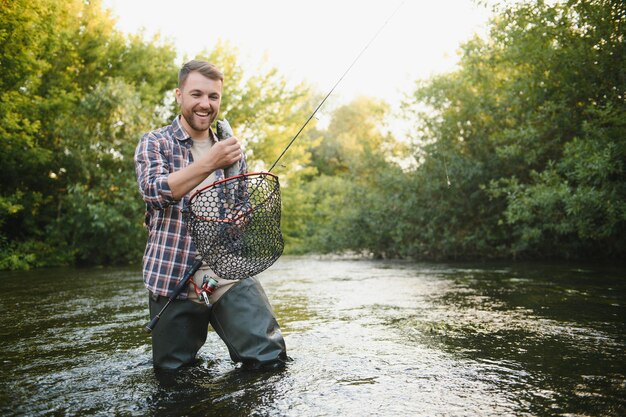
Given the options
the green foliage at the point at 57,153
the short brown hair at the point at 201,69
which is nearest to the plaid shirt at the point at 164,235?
the short brown hair at the point at 201,69

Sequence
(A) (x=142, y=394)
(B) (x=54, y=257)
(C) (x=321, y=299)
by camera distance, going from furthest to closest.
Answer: (B) (x=54, y=257)
(C) (x=321, y=299)
(A) (x=142, y=394)

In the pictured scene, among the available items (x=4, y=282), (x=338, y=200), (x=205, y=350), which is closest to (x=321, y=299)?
(x=205, y=350)

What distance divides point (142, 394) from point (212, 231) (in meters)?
1.01

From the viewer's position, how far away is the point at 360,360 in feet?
12.3

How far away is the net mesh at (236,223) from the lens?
10.4ft

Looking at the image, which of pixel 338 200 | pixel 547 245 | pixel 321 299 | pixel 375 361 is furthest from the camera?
pixel 338 200

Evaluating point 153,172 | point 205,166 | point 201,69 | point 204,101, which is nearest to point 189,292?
point 153,172

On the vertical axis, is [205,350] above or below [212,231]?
below

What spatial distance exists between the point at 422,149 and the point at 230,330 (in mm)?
13977

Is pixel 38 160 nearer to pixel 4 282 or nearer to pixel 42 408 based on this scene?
pixel 4 282

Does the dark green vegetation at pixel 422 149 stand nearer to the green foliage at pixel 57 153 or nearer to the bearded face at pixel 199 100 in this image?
the green foliage at pixel 57 153

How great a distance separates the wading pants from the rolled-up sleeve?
69 cm

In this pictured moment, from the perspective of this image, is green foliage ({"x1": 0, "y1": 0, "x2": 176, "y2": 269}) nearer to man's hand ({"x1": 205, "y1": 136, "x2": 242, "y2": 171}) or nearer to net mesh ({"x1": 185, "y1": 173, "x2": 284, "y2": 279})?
net mesh ({"x1": 185, "y1": 173, "x2": 284, "y2": 279})

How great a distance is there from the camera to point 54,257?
16.4m
